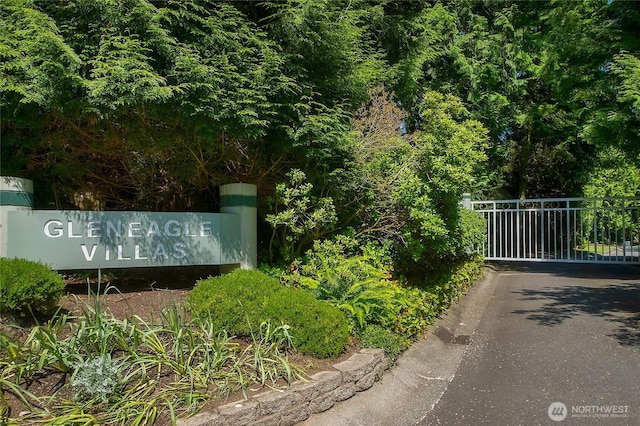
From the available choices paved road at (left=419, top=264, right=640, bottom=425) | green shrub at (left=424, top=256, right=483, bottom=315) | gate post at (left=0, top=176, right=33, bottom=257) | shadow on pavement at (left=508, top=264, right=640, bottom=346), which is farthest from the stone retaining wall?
shadow on pavement at (left=508, top=264, right=640, bottom=346)

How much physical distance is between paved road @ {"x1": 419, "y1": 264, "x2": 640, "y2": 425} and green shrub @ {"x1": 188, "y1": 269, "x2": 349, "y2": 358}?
1.05 metres

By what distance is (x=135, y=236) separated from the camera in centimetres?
491

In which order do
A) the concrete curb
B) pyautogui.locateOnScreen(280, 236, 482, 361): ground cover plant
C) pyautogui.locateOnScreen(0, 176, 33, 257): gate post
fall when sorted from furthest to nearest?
pyautogui.locateOnScreen(280, 236, 482, 361): ground cover plant
pyautogui.locateOnScreen(0, 176, 33, 257): gate post
the concrete curb

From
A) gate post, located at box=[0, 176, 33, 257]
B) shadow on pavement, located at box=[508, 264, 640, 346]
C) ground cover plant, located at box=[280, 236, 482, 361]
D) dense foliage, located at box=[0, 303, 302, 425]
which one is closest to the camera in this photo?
dense foliage, located at box=[0, 303, 302, 425]

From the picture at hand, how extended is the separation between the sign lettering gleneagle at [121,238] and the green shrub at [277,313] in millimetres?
957

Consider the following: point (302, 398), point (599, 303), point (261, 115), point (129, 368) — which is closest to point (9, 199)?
point (129, 368)

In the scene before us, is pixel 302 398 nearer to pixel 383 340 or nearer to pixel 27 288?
pixel 383 340

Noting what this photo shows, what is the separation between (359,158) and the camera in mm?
6227

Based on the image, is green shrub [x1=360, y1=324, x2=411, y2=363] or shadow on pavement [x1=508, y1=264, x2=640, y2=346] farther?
shadow on pavement [x1=508, y1=264, x2=640, y2=346]

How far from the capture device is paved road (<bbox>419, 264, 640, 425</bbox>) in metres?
3.59

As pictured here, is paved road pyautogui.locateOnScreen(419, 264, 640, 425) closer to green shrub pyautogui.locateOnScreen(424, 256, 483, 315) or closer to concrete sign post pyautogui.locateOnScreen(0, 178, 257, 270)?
green shrub pyautogui.locateOnScreen(424, 256, 483, 315)

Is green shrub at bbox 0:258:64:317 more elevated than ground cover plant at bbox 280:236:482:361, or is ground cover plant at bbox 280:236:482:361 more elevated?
green shrub at bbox 0:258:64:317

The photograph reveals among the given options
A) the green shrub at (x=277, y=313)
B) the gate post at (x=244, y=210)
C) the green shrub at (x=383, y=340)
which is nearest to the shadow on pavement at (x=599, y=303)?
the green shrub at (x=383, y=340)

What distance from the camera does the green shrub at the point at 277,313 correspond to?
390 centimetres
